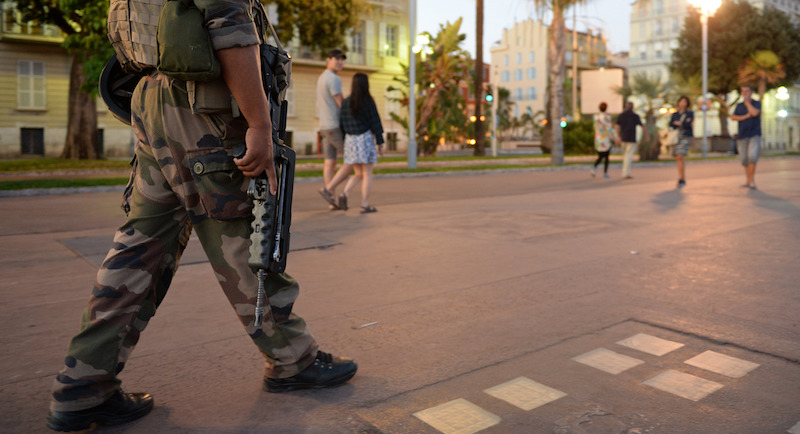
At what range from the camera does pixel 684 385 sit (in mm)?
2742

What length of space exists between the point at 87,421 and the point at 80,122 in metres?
22.6

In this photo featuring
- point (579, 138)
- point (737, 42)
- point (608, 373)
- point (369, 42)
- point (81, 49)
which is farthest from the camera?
point (737, 42)

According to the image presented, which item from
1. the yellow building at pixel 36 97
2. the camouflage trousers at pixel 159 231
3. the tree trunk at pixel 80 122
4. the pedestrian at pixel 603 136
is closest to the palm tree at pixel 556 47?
the pedestrian at pixel 603 136

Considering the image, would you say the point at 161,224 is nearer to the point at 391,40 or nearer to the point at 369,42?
the point at 369,42

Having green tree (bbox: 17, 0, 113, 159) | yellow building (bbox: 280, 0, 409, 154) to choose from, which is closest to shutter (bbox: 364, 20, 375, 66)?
yellow building (bbox: 280, 0, 409, 154)

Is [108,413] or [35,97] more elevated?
[35,97]

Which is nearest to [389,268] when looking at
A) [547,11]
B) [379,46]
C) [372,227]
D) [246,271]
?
[372,227]

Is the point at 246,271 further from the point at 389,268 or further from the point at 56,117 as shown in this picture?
the point at 56,117

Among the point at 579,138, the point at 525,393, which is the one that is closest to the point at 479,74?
the point at 579,138

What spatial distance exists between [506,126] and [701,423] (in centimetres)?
6893

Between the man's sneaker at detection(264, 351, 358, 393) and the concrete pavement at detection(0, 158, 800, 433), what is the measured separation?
0.13 feet

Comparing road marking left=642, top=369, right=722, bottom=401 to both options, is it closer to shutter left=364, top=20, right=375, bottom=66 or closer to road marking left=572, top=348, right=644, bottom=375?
road marking left=572, top=348, right=644, bottom=375

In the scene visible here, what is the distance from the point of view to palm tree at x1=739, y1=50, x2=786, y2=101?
156 feet

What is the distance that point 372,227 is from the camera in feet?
24.2
